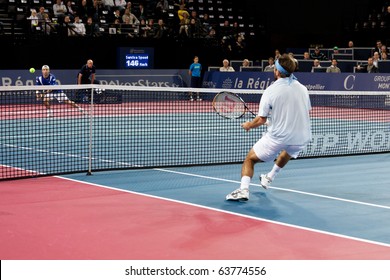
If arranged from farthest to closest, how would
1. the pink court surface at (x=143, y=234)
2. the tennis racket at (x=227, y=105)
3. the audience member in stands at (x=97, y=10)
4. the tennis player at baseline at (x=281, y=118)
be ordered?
1. the audience member in stands at (x=97, y=10)
2. the tennis racket at (x=227, y=105)
3. the tennis player at baseline at (x=281, y=118)
4. the pink court surface at (x=143, y=234)

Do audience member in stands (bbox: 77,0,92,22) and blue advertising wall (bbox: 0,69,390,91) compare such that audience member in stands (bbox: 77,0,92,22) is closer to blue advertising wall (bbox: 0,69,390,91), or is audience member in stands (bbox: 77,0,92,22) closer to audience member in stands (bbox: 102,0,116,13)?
audience member in stands (bbox: 102,0,116,13)

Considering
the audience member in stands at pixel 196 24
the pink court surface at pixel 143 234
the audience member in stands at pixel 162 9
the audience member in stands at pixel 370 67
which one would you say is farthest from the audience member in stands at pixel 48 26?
the pink court surface at pixel 143 234

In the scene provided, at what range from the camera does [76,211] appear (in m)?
8.98

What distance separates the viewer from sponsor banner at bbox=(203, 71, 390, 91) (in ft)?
87.2

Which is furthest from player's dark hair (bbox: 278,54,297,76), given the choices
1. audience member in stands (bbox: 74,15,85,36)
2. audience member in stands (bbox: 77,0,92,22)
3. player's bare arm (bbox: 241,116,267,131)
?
audience member in stands (bbox: 77,0,92,22)

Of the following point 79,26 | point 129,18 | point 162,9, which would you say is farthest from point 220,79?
point 79,26

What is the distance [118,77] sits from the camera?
31.3m

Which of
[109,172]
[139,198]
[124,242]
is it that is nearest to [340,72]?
[109,172]

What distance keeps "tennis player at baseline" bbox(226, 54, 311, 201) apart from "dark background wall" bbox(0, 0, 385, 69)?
70.0 feet

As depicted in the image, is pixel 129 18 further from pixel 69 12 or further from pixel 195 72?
pixel 195 72

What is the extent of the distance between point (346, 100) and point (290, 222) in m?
18.1

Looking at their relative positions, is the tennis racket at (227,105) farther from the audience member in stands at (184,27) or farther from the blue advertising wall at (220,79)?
the audience member in stands at (184,27)

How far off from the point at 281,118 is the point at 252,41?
90.8ft

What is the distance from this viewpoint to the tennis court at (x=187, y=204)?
7.24 meters
